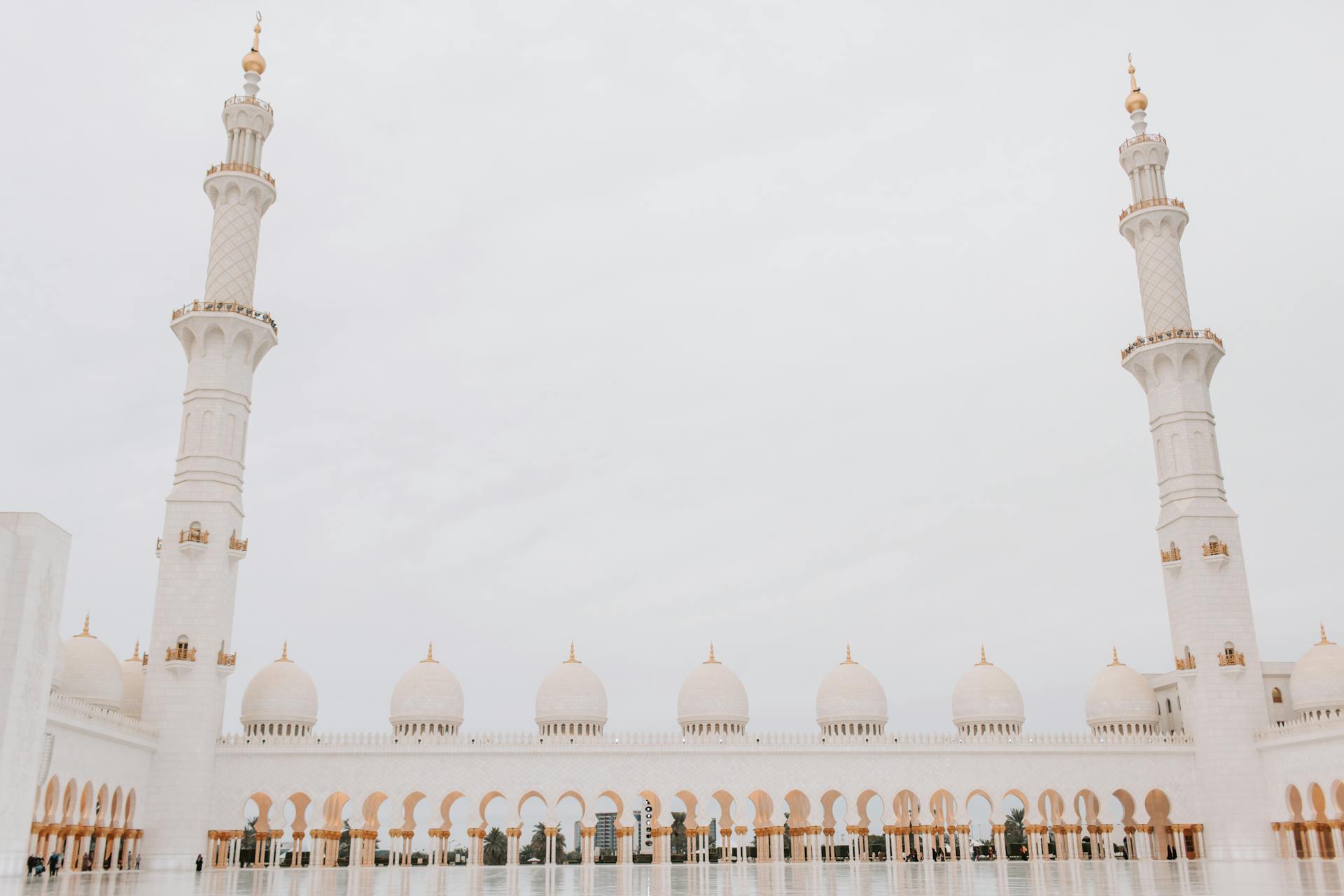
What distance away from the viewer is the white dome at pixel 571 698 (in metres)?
39.2

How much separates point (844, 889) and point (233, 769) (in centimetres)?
2373

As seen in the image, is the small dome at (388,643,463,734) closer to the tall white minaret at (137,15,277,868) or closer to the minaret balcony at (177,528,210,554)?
the tall white minaret at (137,15,277,868)

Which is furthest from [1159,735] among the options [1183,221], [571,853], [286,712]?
[571,853]

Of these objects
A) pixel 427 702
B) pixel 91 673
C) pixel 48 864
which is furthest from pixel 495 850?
pixel 48 864

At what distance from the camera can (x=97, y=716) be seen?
2867 cm

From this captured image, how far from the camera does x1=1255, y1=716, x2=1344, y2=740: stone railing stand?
3164cm

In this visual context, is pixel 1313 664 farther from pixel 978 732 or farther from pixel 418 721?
pixel 418 721

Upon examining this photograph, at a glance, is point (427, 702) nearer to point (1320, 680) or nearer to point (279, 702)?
point (279, 702)

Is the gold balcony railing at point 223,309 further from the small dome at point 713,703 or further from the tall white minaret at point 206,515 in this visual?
the small dome at point 713,703

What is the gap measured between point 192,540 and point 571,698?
13.7m

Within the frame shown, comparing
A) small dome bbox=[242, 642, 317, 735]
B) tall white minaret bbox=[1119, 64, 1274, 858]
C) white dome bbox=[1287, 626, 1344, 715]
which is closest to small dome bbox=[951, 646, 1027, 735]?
tall white minaret bbox=[1119, 64, 1274, 858]

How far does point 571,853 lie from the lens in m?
68.1

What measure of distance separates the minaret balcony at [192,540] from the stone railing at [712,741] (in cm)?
609

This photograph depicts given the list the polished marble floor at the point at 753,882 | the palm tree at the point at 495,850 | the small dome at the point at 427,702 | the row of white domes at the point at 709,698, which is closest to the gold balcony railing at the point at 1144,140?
the row of white domes at the point at 709,698
